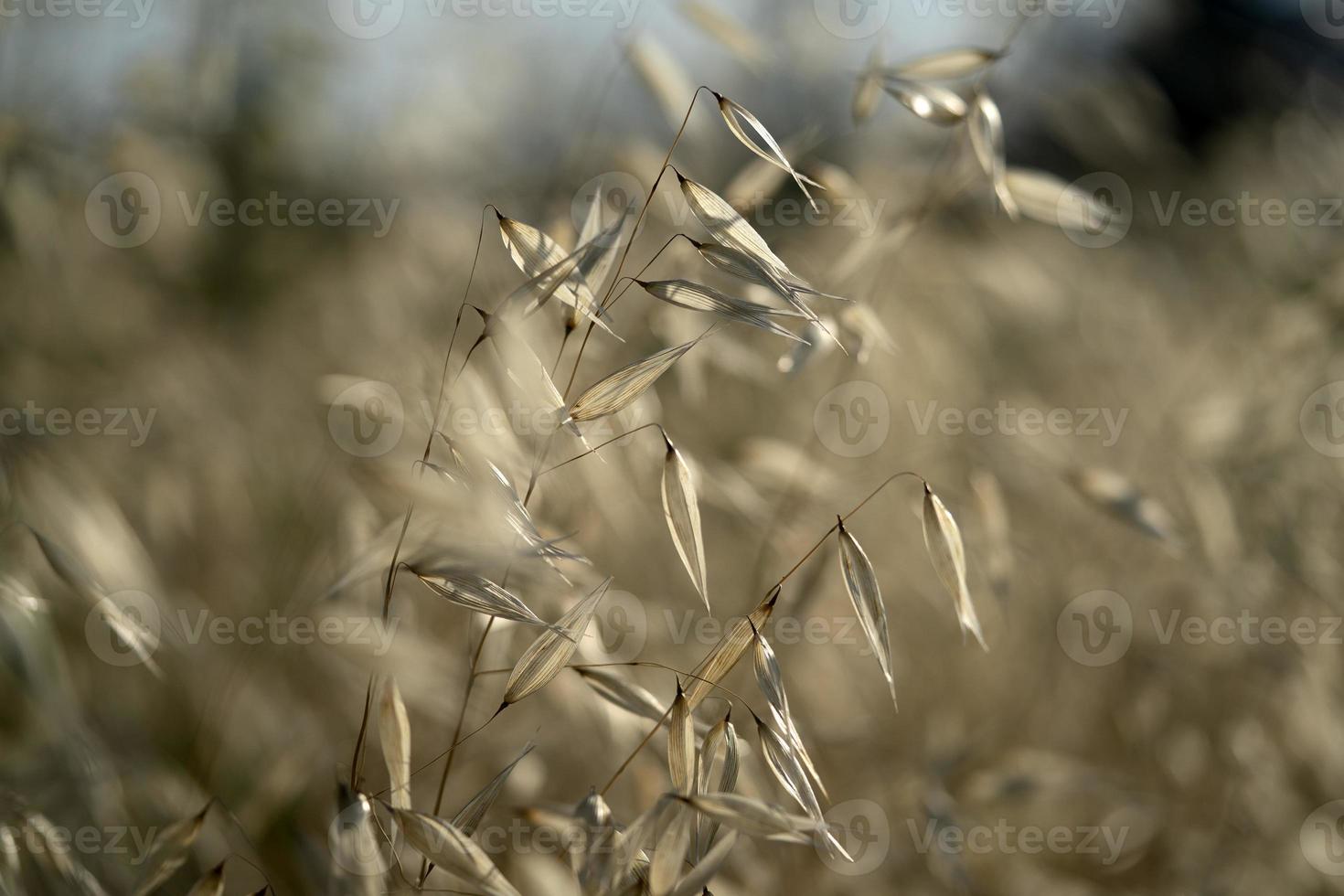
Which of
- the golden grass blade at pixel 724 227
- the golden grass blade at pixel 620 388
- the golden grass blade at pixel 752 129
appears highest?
the golden grass blade at pixel 752 129

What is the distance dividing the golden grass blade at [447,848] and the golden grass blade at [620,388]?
0.54ft

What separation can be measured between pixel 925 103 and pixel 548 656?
1.17ft

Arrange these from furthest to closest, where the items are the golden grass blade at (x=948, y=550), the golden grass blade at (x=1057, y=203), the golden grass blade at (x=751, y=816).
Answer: the golden grass blade at (x=1057, y=203) < the golden grass blade at (x=948, y=550) < the golden grass blade at (x=751, y=816)

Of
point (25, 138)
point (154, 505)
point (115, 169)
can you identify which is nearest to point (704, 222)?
point (154, 505)

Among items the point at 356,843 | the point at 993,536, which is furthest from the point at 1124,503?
the point at 356,843

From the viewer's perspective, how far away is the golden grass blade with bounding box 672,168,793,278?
0.39 m

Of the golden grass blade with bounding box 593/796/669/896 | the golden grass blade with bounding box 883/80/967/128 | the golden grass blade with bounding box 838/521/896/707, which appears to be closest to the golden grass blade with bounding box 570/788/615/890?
the golden grass blade with bounding box 593/796/669/896

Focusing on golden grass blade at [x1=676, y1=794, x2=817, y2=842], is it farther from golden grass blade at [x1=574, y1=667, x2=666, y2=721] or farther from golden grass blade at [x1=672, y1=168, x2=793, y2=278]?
golden grass blade at [x1=672, y1=168, x2=793, y2=278]

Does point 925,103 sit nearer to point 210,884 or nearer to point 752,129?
point 752,129

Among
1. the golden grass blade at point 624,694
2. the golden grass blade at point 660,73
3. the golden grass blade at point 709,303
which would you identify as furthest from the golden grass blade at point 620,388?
the golden grass blade at point 660,73

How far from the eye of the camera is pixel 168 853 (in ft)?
1.29

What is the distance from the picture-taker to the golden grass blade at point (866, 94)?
0.53 metres

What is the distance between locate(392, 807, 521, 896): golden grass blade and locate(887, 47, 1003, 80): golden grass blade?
0.47 metres

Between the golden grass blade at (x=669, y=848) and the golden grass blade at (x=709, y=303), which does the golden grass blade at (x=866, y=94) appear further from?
the golden grass blade at (x=669, y=848)
